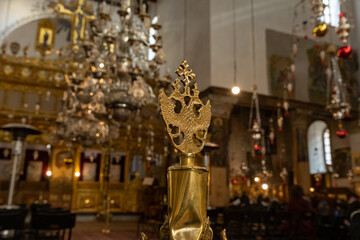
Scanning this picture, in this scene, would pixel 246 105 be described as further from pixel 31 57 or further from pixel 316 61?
pixel 31 57

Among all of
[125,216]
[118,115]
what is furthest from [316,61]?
[118,115]

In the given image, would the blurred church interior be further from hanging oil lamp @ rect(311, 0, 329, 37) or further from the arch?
hanging oil lamp @ rect(311, 0, 329, 37)

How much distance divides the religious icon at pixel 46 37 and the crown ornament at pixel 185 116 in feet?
42.1

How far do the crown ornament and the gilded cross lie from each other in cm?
1322

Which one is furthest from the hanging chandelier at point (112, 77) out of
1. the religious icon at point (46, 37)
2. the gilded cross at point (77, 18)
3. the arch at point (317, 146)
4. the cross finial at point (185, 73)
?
the arch at point (317, 146)

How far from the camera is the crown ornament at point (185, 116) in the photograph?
1.31m

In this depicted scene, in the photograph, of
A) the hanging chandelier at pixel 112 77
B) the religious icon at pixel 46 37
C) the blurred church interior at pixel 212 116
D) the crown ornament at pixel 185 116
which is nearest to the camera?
the crown ornament at pixel 185 116

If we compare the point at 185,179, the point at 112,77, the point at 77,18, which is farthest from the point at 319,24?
the point at 77,18

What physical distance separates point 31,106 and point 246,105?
25.8 ft

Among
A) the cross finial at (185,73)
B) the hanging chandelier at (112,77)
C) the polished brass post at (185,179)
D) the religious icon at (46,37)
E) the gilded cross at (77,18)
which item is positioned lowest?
the polished brass post at (185,179)

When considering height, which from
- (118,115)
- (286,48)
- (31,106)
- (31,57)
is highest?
(286,48)

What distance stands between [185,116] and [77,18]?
14.0m

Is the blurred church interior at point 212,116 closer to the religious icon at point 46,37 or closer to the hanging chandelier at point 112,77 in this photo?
the religious icon at point 46,37

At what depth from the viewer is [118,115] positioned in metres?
5.36
